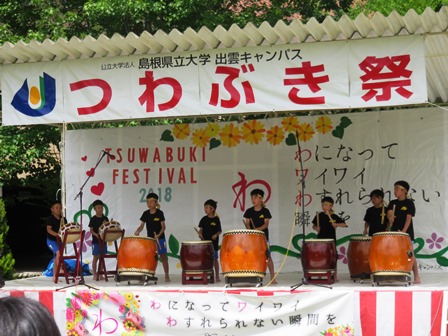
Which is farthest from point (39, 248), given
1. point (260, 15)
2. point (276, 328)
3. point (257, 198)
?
point (276, 328)

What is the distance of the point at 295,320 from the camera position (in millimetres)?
6754

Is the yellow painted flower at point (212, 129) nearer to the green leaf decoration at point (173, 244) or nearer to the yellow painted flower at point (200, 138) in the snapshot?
the yellow painted flower at point (200, 138)

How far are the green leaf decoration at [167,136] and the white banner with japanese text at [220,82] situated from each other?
9.73 feet

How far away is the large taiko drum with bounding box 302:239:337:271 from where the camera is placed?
25.9 ft

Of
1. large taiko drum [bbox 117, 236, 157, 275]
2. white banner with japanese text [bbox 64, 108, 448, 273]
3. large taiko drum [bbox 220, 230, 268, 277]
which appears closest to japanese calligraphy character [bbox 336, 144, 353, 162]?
white banner with japanese text [bbox 64, 108, 448, 273]

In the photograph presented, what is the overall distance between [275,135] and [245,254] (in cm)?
299

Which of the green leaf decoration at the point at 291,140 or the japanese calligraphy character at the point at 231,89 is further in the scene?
the green leaf decoration at the point at 291,140

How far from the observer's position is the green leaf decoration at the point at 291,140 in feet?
33.4

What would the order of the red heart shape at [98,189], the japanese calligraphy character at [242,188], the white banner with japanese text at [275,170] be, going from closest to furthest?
the white banner with japanese text at [275,170]
the japanese calligraphy character at [242,188]
the red heart shape at [98,189]

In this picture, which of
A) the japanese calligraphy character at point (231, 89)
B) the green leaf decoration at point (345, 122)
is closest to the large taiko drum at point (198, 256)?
the japanese calligraphy character at point (231, 89)

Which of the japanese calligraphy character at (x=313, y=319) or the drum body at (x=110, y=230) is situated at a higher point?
the drum body at (x=110, y=230)

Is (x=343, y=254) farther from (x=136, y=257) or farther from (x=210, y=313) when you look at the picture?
(x=210, y=313)

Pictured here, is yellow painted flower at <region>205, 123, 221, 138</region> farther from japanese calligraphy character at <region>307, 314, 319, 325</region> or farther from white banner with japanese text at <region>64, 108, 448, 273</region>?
japanese calligraphy character at <region>307, 314, 319, 325</region>

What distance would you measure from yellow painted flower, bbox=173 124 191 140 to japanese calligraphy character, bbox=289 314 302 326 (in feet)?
14.6
